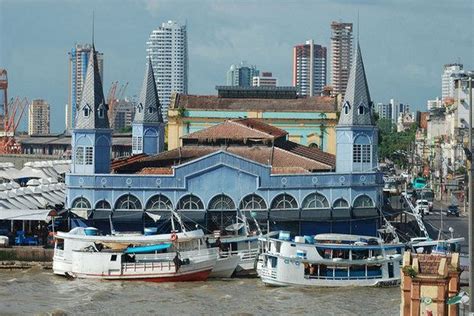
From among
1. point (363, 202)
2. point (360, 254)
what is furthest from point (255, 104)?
point (360, 254)

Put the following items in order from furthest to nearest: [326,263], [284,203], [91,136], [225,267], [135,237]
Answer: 1. [91,136]
2. [284,203]
3. [225,267]
4. [135,237]
5. [326,263]

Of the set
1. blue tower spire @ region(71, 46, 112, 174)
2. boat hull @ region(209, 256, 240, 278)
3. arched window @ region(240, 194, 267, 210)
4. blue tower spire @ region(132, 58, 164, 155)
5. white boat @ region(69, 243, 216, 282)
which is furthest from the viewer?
blue tower spire @ region(132, 58, 164, 155)

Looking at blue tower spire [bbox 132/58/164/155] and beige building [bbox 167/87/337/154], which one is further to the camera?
beige building [bbox 167/87/337/154]

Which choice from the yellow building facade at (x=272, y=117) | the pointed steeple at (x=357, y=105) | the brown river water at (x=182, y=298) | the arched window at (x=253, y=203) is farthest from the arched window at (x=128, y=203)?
the yellow building facade at (x=272, y=117)

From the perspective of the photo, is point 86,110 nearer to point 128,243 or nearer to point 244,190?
point 244,190

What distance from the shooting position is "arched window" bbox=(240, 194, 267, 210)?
65938 millimetres

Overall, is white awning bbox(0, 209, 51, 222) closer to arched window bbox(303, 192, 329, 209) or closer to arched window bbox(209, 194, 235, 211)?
arched window bbox(209, 194, 235, 211)

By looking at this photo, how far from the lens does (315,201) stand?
6631 cm

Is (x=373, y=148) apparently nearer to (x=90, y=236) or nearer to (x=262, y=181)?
(x=262, y=181)

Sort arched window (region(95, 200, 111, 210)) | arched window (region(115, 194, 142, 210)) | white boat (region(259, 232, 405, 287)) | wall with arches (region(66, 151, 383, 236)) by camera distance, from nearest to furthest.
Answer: white boat (region(259, 232, 405, 287))
wall with arches (region(66, 151, 383, 236))
arched window (region(115, 194, 142, 210))
arched window (region(95, 200, 111, 210))

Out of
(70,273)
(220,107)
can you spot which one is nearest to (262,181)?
(70,273)

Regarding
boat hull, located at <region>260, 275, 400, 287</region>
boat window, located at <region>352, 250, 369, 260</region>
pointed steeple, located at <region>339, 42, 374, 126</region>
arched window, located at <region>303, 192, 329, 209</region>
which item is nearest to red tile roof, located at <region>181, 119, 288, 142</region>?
pointed steeple, located at <region>339, 42, 374, 126</region>

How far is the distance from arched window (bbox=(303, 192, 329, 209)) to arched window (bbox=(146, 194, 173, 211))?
7132 millimetres

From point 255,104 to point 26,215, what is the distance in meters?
28.7
